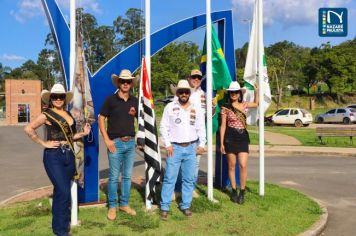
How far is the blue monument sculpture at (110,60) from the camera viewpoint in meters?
6.60

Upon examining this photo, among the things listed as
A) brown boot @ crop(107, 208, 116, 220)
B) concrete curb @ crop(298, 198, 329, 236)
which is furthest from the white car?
brown boot @ crop(107, 208, 116, 220)

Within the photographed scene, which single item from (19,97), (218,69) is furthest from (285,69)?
(218,69)

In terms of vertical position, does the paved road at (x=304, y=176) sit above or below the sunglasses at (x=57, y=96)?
below

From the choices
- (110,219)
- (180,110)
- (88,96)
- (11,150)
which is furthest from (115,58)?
(11,150)

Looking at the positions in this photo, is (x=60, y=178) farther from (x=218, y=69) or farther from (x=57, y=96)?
(x=218, y=69)

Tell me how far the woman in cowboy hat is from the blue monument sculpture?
1.30 m

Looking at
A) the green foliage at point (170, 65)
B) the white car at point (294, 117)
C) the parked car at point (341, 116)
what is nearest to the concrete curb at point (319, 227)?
the white car at point (294, 117)

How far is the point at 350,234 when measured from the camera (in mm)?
6102

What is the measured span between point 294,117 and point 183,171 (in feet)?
96.0

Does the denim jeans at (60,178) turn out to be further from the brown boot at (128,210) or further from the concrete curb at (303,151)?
the concrete curb at (303,151)

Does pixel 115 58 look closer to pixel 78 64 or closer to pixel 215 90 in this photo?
pixel 78 64

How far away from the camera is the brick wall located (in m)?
48.8

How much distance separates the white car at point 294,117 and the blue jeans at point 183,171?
94.8ft

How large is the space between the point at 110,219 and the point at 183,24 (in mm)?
3838
